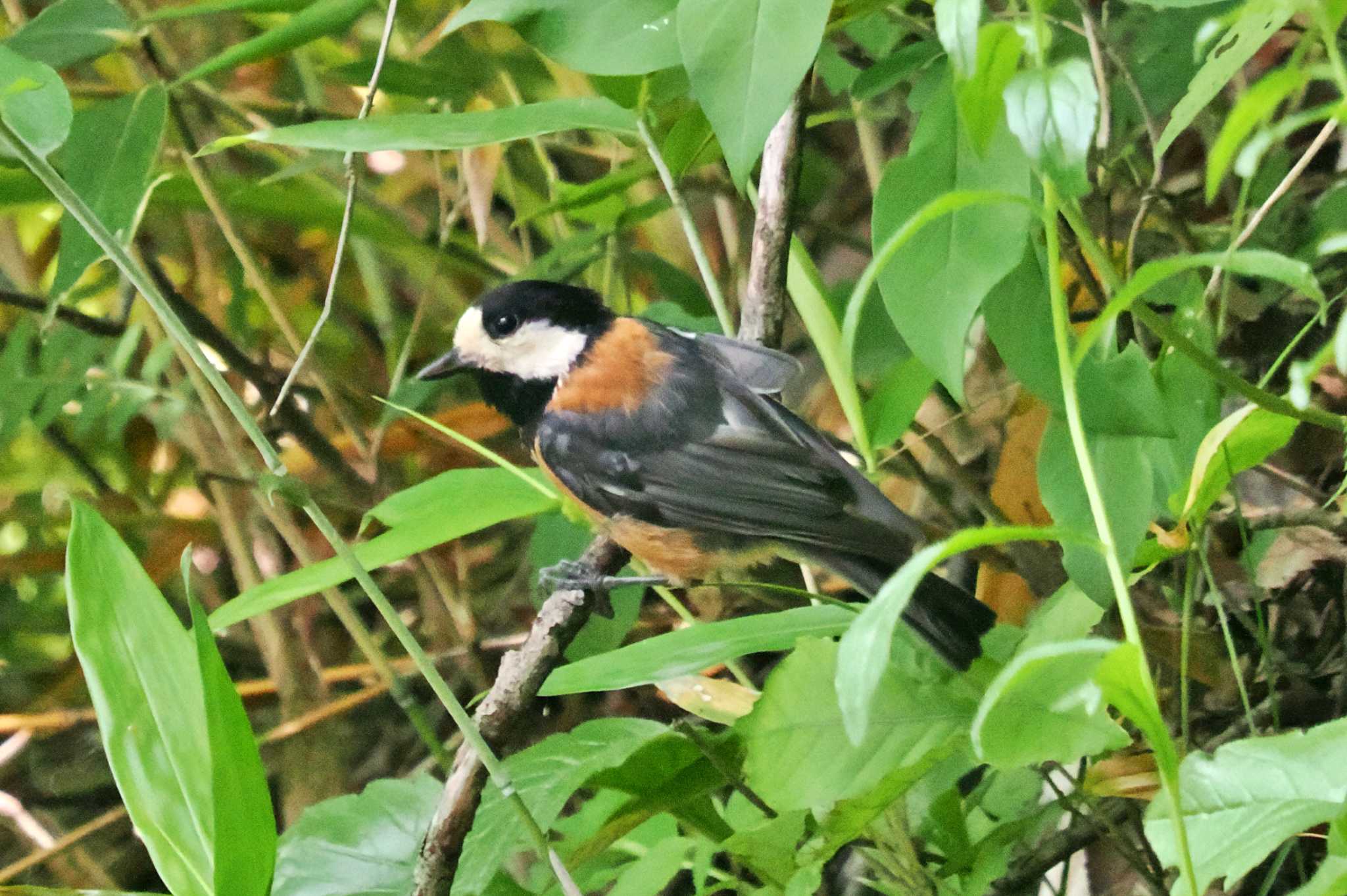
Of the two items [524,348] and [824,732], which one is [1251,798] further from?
→ [524,348]

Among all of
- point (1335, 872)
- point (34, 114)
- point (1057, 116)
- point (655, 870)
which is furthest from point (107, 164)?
point (1335, 872)

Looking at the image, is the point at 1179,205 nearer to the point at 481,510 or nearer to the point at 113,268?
the point at 481,510

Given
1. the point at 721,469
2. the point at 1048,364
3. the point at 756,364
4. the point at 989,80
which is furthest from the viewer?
the point at 721,469

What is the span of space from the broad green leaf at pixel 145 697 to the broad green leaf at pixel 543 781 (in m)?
0.20

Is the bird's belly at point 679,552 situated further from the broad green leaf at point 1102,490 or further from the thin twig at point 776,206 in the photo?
the broad green leaf at point 1102,490

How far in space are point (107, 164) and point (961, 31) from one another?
0.94 meters

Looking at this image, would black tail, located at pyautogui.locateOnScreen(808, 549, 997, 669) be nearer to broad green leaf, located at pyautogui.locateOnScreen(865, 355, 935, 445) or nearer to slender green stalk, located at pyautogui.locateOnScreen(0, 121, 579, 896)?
broad green leaf, located at pyautogui.locateOnScreen(865, 355, 935, 445)

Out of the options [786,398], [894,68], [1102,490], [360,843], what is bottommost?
[360,843]

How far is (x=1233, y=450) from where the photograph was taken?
0.81 meters

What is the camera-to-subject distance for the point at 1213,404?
3.23ft

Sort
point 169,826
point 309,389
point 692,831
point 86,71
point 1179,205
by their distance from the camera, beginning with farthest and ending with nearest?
point 86,71 → point 309,389 → point 1179,205 → point 692,831 → point 169,826

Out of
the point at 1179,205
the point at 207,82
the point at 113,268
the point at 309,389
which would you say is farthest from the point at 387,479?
the point at 1179,205

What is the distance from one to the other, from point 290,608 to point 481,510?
3.78ft

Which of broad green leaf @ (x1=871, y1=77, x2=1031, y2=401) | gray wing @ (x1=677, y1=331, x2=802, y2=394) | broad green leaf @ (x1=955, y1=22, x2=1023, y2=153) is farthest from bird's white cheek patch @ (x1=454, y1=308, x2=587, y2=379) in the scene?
broad green leaf @ (x1=955, y1=22, x2=1023, y2=153)
